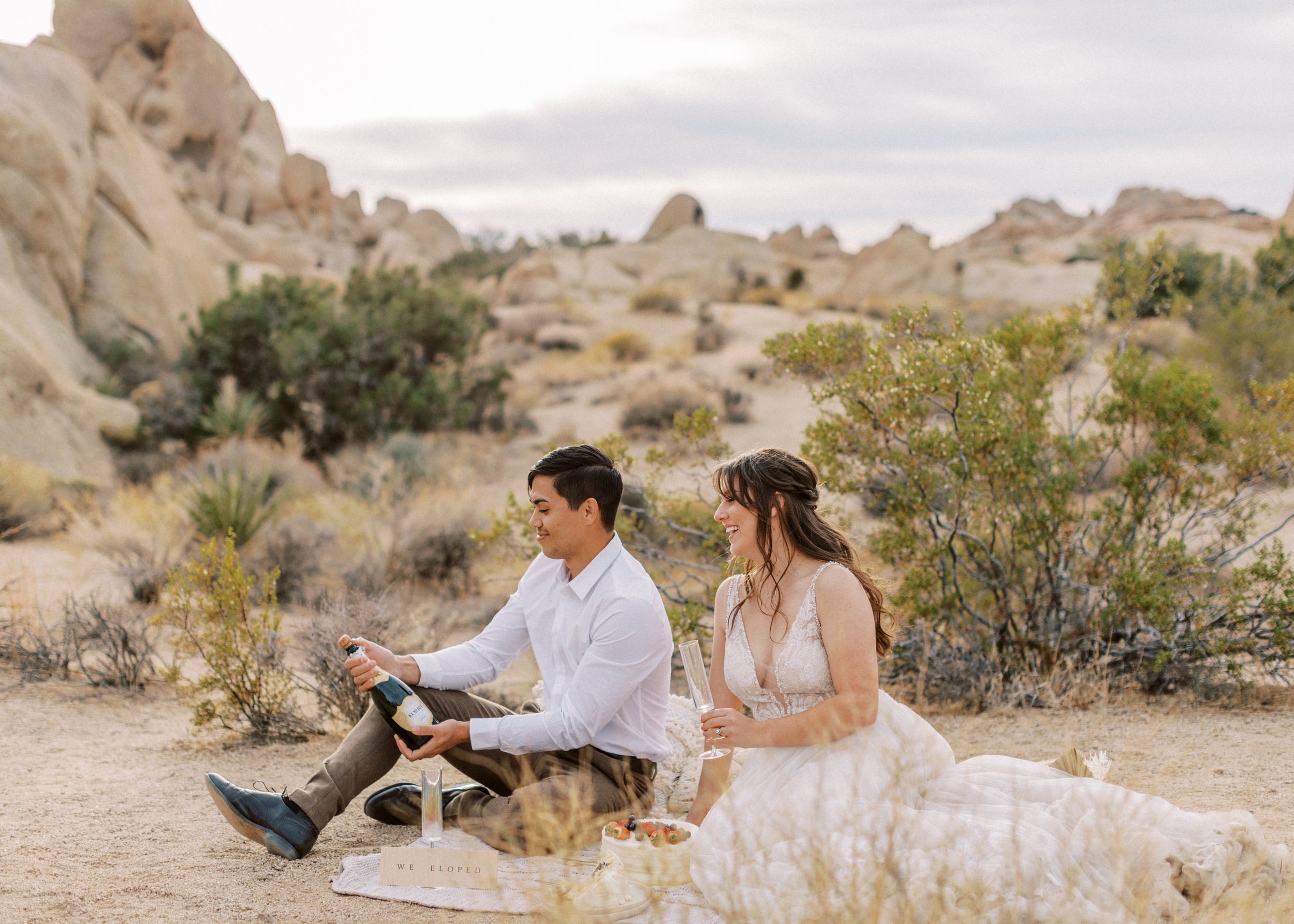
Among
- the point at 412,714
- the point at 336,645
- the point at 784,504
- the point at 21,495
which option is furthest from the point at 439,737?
the point at 21,495

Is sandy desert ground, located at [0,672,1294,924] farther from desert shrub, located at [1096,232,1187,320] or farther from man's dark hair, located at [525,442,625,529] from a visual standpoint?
desert shrub, located at [1096,232,1187,320]

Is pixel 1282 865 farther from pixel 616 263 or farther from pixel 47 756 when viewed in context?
pixel 616 263

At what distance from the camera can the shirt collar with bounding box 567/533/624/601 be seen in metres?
3.79

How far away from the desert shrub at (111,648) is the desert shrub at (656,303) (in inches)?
942

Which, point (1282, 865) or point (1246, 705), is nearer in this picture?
point (1282, 865)

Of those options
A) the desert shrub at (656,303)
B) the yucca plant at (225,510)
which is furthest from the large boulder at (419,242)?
the yucca plant at (225,510)

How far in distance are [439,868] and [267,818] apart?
71 centimetres

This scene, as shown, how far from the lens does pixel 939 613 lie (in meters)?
5.98

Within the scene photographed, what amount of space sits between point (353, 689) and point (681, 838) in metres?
2.80

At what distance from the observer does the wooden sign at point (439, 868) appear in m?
3.50

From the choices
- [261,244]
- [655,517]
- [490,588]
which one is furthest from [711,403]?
[261,244]

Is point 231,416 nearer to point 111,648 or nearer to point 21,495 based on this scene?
point 21,495

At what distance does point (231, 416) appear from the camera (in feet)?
45.4

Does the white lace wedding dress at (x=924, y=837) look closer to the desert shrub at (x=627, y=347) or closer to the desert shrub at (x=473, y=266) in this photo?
the desert shrub at (x=627, y=347)
